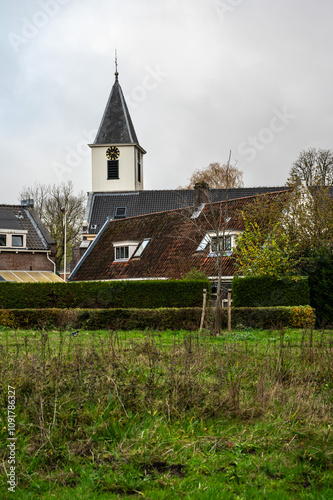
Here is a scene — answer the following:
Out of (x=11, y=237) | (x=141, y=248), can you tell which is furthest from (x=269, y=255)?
(x=11, y=237)

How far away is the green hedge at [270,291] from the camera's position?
842 inches

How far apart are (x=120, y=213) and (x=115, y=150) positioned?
10.9 m

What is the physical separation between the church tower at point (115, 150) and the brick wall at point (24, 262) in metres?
19.2

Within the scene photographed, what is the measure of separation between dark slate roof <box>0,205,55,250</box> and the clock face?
1805 centimetres

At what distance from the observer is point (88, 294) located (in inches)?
949

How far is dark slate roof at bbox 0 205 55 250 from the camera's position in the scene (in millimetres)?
42344

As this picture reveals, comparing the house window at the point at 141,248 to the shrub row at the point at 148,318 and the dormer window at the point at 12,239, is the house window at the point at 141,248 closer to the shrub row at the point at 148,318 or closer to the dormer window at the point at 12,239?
the dormer window at the point at 12,239

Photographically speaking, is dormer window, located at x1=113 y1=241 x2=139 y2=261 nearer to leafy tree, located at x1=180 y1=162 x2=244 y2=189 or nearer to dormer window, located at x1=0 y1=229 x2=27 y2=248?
dormer window, located at x1=0 y1=229 x2=27 y2=248

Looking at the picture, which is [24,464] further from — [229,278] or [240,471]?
[229,278]

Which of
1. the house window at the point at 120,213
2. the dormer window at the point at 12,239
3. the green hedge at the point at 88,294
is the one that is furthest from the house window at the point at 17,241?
the green hedge at the point at 88,294

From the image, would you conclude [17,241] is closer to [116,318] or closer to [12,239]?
[12,239]

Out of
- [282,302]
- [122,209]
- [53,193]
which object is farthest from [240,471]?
[53,193]

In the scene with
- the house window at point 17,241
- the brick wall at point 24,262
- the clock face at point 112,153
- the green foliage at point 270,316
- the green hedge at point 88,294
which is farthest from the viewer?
the clock face at point 112,153

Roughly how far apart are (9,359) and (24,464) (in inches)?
102
